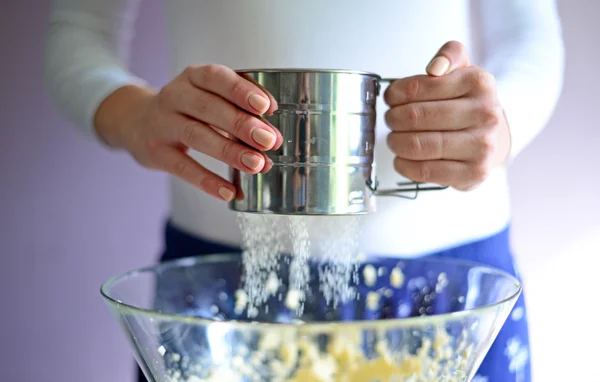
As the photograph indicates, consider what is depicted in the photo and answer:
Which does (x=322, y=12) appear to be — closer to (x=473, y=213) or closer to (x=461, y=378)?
(x=473, y=213)

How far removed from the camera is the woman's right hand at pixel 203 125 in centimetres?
50

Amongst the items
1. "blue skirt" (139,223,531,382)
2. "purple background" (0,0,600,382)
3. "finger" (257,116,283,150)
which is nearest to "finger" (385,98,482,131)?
"finger" (257,116,283,150)

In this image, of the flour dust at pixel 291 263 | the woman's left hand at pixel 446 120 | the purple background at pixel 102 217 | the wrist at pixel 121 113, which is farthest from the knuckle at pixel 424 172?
the purple background at pixel 102 217

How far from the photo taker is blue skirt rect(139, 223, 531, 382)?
758 millimetres

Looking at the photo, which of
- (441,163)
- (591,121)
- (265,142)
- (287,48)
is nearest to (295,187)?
(265,142)

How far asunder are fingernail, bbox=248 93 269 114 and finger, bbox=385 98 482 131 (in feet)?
0.43

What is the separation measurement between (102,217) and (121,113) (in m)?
0.77

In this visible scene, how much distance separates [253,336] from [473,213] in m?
0.42

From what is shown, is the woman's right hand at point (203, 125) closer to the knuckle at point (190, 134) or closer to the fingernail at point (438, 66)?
the knuckle at point (190, 134)

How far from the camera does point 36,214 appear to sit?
55.1 inches

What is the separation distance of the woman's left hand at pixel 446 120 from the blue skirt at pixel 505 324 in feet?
0.60

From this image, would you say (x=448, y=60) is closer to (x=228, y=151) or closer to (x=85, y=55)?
(x=228, y=151)

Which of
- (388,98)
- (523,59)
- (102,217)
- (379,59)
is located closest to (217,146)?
(388,98)

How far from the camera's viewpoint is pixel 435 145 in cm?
57
